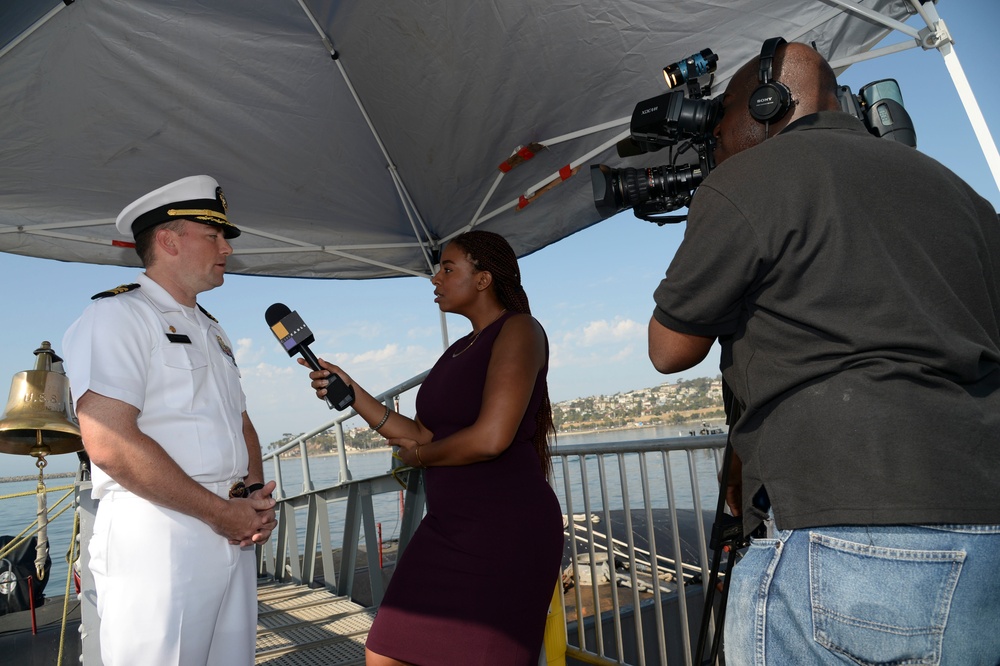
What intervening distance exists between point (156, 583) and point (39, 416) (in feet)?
4.09

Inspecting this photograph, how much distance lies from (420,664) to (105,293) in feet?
4.28

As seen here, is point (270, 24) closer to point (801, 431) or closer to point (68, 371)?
point (68, 371)

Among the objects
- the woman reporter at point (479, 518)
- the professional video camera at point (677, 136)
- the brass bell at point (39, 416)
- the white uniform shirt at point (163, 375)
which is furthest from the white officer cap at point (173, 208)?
the professional video camera at point (677, 136)

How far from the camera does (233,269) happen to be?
5074 millimetres

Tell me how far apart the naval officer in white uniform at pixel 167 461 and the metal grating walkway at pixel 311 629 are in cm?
214

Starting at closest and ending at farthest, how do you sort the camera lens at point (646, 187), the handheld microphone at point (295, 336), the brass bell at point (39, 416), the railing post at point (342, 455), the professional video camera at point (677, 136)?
the professional video camera at point (677, 136)
the camera lens at point (646, 187)
the handheld microphone at point (295, 336)
the brass bell at point (39, 416)
the railing post at point (342, 455)

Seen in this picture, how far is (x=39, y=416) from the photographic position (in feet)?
7.97

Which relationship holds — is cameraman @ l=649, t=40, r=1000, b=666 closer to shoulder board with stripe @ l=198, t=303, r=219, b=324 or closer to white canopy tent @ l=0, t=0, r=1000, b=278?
shoulder board with stripe @ l=198, t=303, r=219, b=324

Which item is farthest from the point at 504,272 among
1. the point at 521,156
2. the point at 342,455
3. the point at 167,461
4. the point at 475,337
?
the point at 342,455

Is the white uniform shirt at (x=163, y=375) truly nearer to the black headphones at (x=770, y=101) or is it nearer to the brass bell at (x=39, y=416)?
the brass bell at (x=39, y=416)

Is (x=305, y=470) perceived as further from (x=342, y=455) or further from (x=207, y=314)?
(x=207, y=314)

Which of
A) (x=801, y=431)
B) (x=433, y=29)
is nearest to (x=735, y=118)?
(x=801, y=431)

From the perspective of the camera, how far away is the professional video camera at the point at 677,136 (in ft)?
4.42

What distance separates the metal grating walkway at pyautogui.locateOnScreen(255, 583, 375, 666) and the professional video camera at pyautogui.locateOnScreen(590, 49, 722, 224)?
9.71 feet
